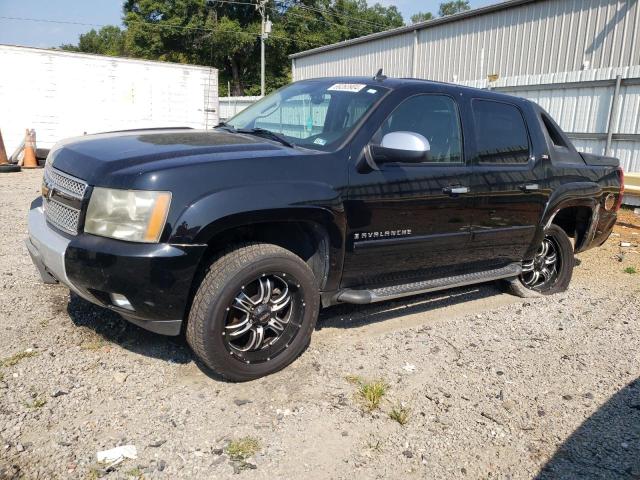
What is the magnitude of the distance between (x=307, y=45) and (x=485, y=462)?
47.0m

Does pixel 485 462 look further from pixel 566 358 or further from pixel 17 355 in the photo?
pixel 17 355

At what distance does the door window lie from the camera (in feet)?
12.5

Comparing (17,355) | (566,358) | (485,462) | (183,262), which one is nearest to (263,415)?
(183,262)

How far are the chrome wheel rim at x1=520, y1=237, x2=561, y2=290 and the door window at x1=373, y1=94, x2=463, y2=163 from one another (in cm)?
172

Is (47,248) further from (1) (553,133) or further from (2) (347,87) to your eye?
(1) (553,133)

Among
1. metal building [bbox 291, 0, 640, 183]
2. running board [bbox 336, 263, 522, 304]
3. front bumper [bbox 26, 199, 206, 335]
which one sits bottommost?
running board [bbox 336, 263, 522, 304]

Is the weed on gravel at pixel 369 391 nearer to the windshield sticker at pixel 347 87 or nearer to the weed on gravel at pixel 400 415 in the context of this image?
the weed on gravel at pixel 400 415

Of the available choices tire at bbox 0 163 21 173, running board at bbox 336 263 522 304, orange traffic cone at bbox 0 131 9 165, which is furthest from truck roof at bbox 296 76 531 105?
orange traffic cone at bbox 0 131 9 165

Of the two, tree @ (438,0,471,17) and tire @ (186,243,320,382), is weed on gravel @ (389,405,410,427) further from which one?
tree @ (438,0,471,17)

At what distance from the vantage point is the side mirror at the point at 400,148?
342cm

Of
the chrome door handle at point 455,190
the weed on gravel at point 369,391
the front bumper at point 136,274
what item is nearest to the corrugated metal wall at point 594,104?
the chrome door handle at point 455,190

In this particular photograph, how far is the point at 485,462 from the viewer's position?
267cm

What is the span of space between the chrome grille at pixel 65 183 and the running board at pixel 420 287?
1706mm

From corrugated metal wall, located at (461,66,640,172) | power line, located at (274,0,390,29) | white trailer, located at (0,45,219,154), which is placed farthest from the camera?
power line, located at (274,0,390,29)
